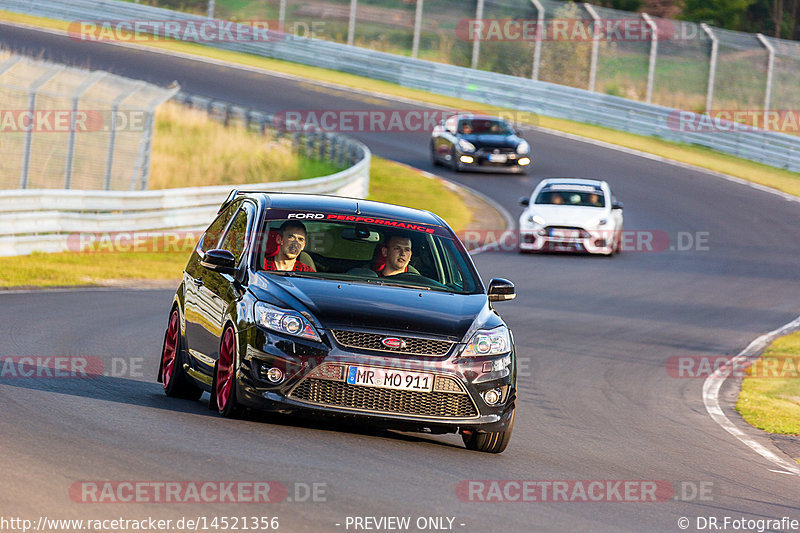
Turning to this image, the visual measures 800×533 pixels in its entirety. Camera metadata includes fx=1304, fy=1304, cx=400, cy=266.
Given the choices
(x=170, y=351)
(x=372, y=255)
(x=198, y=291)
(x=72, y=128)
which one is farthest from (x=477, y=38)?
(x=372, y=255)

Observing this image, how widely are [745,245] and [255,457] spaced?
2239 cm

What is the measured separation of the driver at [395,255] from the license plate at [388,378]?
121 cm

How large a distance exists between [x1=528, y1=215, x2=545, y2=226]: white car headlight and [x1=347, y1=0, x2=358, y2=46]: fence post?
24343 mm

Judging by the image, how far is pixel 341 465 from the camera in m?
7.39

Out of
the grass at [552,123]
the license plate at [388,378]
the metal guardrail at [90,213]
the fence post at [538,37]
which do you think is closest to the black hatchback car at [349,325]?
the license plate at [388,378]

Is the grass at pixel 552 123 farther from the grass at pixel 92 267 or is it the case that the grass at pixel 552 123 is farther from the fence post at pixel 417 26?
the grass at pixel 92 267

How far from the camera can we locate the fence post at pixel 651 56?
4150 centimetres

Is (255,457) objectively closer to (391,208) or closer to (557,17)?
(391,208)

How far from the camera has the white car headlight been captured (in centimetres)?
2545

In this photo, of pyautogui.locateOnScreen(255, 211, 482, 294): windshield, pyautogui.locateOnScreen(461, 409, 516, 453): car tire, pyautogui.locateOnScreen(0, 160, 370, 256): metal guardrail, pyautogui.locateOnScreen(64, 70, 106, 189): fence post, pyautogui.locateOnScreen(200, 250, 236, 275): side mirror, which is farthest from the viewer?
pyautogui.locateOnScreen(64, 70, 106, 189): fence post

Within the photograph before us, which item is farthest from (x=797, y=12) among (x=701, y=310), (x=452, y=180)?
(x=701, y=310)

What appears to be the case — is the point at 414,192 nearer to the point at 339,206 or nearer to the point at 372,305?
the point at 339,206

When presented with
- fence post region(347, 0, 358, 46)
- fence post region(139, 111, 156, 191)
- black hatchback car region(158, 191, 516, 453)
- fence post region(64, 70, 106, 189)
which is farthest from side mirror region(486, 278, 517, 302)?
fence post region(347, 0, 358, 46)

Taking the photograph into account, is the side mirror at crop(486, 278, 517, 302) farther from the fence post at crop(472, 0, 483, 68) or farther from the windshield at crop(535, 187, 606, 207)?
the fence post at crop(472, 0, 483, 68)
